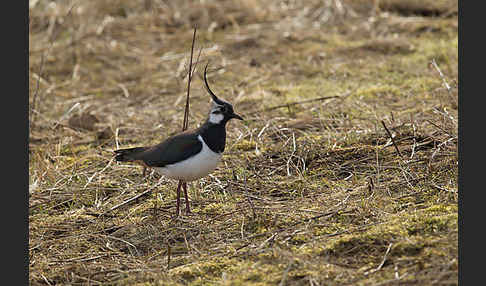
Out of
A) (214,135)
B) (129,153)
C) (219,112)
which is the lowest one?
(129,153)

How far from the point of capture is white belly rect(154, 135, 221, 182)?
4.59m

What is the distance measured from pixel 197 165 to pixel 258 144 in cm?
133

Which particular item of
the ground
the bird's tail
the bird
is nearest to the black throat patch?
the bird

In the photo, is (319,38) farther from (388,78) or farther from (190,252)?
(190,252)

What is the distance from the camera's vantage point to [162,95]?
755 centimetres

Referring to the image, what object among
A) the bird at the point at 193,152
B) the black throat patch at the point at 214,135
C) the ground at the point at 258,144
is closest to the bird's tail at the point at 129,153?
the bird at the point at 193,152

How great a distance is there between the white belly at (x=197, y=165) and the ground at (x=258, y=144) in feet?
1.00

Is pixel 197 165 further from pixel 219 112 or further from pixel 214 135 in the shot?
pixel 219 112

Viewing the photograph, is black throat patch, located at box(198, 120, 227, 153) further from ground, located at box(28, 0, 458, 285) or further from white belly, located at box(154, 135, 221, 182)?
ground, located at box(28, 0, 458, 285)

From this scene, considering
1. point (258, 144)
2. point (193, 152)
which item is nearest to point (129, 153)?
point (193, 152)

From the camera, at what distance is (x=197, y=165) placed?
459cm

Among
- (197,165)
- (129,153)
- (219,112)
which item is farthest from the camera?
(129,153)

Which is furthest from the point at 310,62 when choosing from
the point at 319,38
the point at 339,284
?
the point at 339,284

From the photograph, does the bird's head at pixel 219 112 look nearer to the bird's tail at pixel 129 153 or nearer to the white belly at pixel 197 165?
the white belly at pixel 197 165
